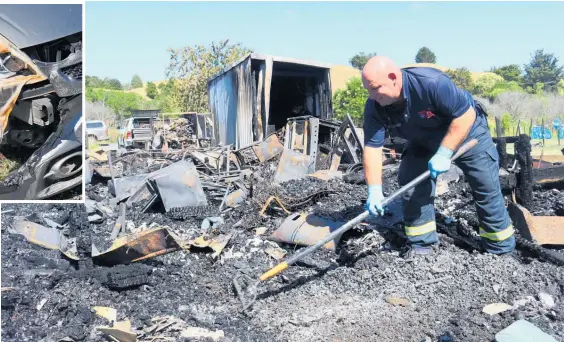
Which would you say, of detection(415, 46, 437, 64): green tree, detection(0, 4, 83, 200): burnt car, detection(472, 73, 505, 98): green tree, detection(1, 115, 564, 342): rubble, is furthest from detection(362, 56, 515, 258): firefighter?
detection(415, 46, 437, 64): green tree

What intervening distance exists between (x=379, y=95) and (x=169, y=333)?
2.19 metres

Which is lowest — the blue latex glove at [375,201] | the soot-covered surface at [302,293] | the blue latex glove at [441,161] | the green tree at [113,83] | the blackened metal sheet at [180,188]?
the soot-covered surface at [302,293]

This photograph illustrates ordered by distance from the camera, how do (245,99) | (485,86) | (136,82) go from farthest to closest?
(136,82)
(485,86)
(245,99)

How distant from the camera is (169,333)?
3.13m

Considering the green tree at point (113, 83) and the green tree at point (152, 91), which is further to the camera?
the green tree at point (113, 83)

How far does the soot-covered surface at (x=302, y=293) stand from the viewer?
10.4 ft

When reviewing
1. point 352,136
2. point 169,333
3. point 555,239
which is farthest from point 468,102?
point 352,136

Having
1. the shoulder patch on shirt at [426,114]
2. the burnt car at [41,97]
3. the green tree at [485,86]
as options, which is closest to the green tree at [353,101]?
the green tree at [485,86]

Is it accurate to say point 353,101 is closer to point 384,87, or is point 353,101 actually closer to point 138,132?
point 138,132

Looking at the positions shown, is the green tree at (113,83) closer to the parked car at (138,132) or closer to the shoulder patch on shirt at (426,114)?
the parked car at (138,132)

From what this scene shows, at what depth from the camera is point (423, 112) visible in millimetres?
3750

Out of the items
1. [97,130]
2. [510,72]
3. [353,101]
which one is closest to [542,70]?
[510,72]

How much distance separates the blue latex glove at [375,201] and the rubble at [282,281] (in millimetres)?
453

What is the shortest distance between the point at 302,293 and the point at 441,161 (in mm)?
1449
